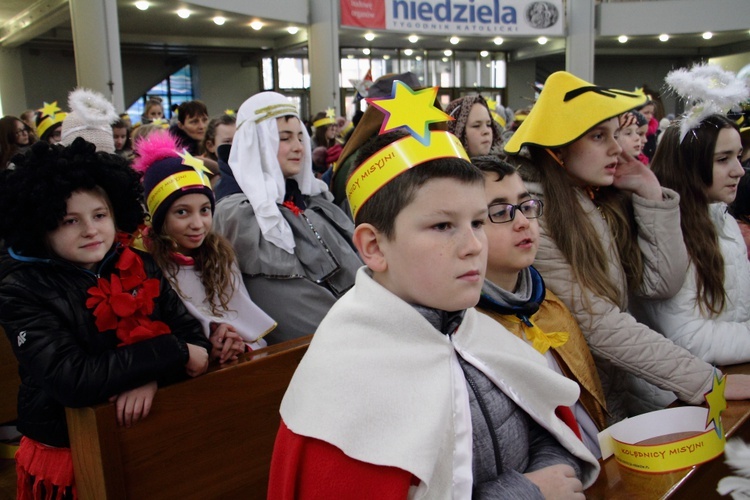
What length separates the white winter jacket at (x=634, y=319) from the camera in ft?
6.40

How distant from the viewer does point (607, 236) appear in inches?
87.6

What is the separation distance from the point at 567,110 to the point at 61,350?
190 cm

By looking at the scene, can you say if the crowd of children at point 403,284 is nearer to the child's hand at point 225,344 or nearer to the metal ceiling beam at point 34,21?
the child's hand at point 225,344

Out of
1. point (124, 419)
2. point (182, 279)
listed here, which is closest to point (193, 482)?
point (124, 419)

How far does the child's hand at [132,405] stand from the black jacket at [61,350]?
0.03 meters

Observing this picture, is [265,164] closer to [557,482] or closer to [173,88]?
[557,482]

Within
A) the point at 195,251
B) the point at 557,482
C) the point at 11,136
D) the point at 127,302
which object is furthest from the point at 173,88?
the point at 557,482

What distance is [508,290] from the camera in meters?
1.80

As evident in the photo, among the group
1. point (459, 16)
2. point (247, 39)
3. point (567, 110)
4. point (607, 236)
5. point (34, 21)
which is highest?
point (459, 16)

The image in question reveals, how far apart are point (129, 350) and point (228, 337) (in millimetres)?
516

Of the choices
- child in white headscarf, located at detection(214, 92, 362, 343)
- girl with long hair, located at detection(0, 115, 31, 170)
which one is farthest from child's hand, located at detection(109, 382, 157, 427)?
girl with long hair, located at detection(0, 115, 31, 170)

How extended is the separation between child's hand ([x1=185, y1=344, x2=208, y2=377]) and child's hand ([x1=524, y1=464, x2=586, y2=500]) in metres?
1.24

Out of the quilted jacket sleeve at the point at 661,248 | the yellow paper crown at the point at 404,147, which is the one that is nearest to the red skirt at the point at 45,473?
the yellow paper crown at the point at 404,147

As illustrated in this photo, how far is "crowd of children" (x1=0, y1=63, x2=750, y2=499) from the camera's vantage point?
4.13 ft
